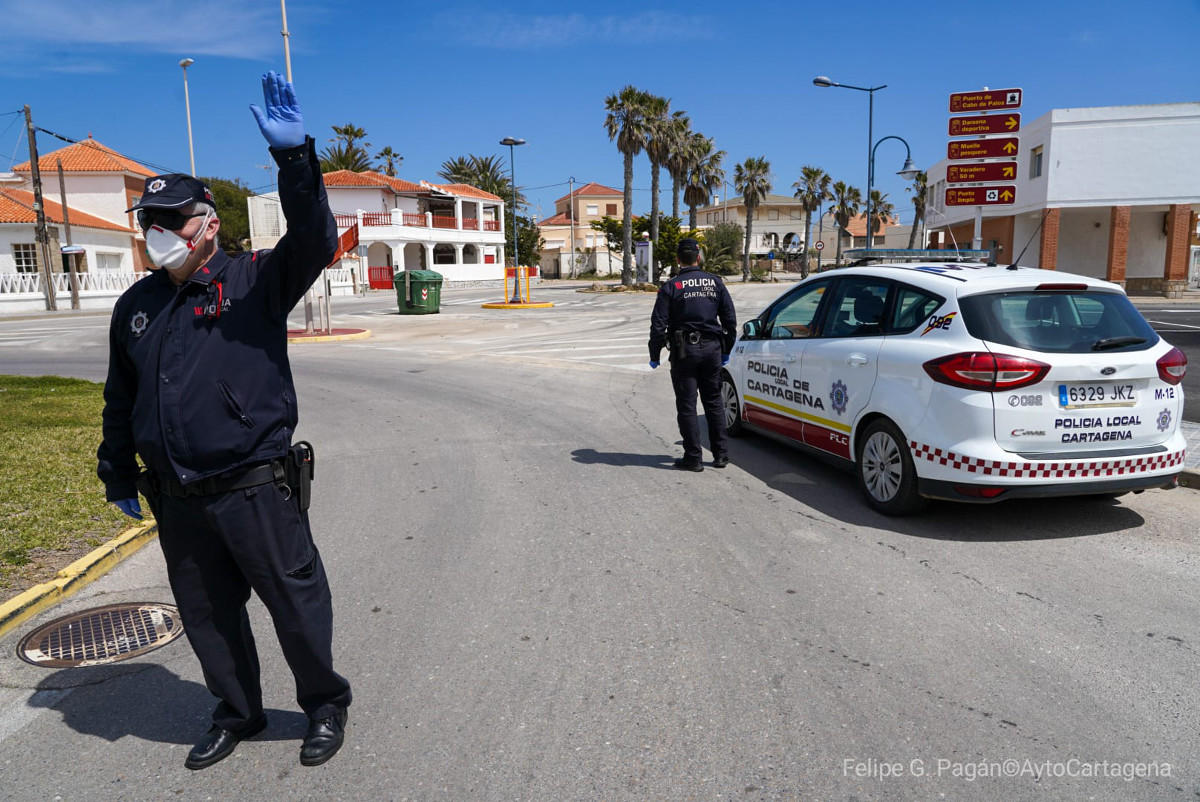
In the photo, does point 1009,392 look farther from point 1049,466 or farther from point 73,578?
point 73,578

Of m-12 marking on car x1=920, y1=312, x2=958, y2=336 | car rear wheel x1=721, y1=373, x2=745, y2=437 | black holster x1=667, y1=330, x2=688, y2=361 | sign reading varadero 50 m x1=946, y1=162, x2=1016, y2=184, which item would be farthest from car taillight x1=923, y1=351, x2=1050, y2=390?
sign reading varadero 50 m x1=946, y1=162, x2=1016, y2=184

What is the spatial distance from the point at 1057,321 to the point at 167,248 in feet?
16.2

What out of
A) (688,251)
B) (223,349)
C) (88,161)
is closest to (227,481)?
(223,349)

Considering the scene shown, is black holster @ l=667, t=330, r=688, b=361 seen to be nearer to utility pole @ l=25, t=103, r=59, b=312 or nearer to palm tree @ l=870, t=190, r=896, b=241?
utility pole @ l=25, t=103, r=59, b=312

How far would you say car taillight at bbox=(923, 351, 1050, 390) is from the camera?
5004mm

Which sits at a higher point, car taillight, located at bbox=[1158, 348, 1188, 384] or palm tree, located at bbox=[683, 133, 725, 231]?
palm tree, located at bbox=[683, 133, 725, 231]

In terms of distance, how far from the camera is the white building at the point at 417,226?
53312 millimetres

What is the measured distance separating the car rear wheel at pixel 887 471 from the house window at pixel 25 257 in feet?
138

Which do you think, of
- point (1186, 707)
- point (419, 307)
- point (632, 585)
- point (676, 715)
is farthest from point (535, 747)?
point (419, 307)

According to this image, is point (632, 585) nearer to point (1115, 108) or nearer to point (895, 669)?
point (895, 669)

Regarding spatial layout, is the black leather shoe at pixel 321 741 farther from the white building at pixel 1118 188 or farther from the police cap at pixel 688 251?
the white building at pixel 1118 188

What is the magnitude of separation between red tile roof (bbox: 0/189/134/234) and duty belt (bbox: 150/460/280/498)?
38.7 meters

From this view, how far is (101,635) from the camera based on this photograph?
4133 millimetres

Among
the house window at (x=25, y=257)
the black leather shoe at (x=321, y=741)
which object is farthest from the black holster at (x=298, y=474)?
the house window at (x=25, y=257)
